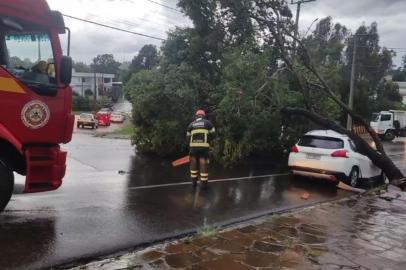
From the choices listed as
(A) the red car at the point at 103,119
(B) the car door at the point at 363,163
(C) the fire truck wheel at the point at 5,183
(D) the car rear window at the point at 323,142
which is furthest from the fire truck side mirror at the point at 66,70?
(A) the red car at the point at 103,119

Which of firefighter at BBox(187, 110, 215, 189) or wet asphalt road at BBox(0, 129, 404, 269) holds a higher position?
firefighter at BBox(187, 110, 215, 189)

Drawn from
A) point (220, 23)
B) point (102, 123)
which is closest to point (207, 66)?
point (220, 23)

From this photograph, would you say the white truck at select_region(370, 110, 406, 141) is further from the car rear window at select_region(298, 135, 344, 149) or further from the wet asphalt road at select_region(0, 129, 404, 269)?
the wet asphalt road at select_region(0, 129, 404, 269)

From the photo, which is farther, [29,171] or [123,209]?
[123,209]

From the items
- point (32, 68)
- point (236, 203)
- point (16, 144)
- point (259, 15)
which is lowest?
point (236, 203)

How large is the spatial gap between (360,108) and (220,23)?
30.4 meters

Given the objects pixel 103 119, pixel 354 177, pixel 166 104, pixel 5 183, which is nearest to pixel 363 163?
pixel 354 177

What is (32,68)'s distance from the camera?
6.84m

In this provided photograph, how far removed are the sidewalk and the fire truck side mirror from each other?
293cm

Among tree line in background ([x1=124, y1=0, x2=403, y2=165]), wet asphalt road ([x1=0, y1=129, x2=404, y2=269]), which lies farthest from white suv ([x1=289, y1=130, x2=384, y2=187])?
tree line in background ([x1=124, y1=0, x2=403, y2=165])

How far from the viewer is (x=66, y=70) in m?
6.93

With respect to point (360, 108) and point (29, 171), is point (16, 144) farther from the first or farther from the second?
point (360, 108)

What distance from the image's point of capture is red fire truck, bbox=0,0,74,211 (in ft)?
21.5

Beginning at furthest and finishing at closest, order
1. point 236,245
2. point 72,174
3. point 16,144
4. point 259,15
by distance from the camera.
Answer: point 259,15, point 72,174, point 16,144, point 236,245
